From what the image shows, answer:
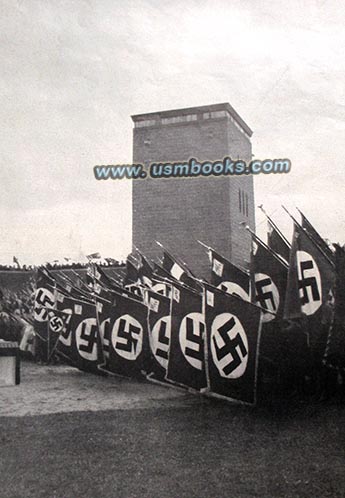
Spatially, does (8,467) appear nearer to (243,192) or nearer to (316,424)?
(316,424)

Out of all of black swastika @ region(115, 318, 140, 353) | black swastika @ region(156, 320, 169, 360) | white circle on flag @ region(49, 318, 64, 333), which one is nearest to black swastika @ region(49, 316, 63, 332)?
white circle on flag @ region(49, 318, 64, 333)

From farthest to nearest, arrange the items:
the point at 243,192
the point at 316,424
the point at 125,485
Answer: the point at 243,192 → the point at 316,424 → the point at 125,485

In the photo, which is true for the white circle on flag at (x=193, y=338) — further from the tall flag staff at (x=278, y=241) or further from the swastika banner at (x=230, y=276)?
the tall flag staff at (x=278, y=241)

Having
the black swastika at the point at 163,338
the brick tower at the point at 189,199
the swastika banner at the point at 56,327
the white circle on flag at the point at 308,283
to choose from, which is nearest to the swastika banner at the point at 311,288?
the white circle on flag at the point at 308,283

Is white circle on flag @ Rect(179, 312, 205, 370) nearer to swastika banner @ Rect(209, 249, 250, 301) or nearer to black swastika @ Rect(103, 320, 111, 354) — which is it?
swastika banner @ Rect(209, 249, 250, 301)

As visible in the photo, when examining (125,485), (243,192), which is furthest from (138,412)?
(243,192)

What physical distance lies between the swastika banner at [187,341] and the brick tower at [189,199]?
6850mm

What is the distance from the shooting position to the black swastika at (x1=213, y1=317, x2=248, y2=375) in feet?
22.2

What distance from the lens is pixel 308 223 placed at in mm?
7367

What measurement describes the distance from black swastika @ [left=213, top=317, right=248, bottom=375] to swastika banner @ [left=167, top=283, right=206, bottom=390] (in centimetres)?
71

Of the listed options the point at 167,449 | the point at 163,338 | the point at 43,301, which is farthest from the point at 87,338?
the point at 167,449

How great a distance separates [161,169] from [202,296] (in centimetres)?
215

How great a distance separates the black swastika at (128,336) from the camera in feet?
31.4

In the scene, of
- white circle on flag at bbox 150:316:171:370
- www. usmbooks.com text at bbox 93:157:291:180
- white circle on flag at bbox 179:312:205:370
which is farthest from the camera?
white circle on flag at bbox 150:316:171:370
